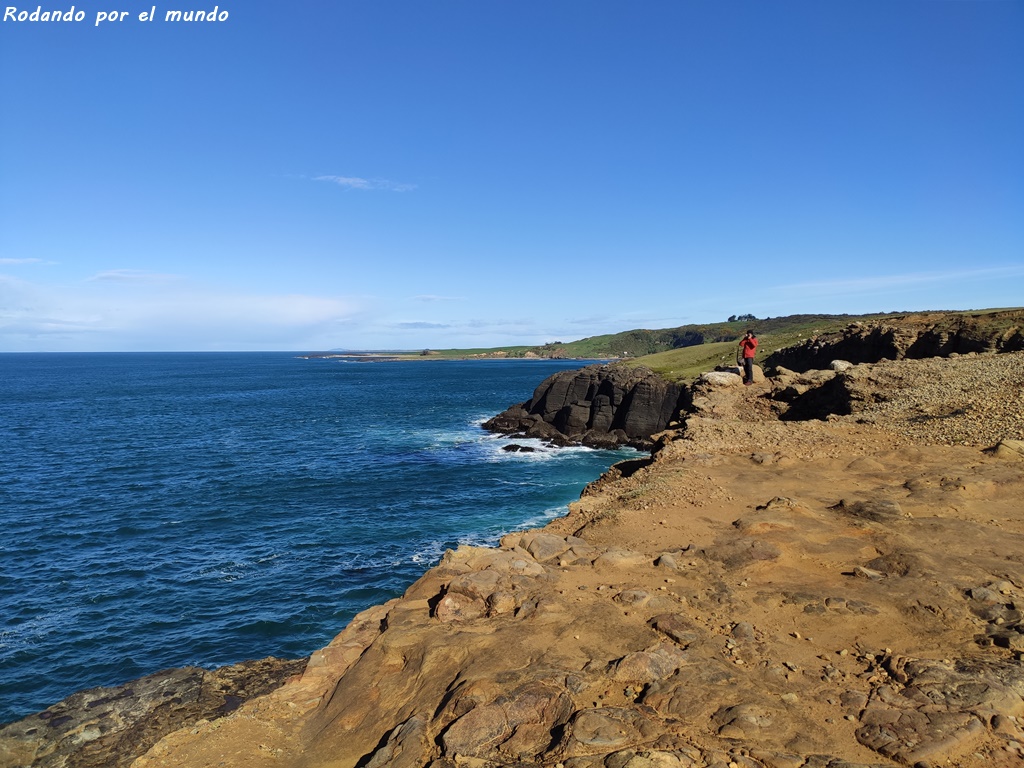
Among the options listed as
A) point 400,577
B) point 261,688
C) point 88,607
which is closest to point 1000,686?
point 261,688

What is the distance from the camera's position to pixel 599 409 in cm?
6353

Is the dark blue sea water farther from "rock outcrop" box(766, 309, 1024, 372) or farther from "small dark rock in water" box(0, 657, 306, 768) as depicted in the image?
"rock outcrop" box(766, 309, 1024, 372)

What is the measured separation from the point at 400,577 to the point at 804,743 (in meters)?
21.1

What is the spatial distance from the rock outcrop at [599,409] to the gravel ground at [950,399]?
3019 centimetres

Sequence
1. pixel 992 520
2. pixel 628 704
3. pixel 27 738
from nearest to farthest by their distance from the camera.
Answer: pixel 628 704
pixel 27 738
pixel 992 520

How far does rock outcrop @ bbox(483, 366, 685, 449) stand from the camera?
6031cm

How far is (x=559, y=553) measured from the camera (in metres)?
14.2

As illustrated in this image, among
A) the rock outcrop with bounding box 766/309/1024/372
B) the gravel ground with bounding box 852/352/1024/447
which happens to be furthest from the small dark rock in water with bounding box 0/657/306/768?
the rock outcrop with bounding box 766/309/1024/372

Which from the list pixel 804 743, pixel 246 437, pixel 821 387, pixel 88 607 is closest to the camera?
pixel 804 743

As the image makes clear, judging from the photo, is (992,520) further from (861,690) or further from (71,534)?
(71,534)

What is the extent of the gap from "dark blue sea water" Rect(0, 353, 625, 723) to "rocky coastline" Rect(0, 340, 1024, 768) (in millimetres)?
8324

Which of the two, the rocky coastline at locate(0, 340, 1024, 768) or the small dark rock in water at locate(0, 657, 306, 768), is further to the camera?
the small dark rock in water at locate(0, 657, 306, 768)

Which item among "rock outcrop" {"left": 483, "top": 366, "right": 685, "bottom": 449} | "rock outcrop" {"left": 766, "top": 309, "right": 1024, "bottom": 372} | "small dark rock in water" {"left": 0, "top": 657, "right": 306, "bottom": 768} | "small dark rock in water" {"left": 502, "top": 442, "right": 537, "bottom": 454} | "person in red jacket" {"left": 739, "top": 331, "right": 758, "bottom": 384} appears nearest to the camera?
"small dark rock in water" {"left": 0, "top": 657, "right": 306, "bottom": 768}

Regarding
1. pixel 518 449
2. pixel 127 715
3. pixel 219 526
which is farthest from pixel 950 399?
pixel 219 526
